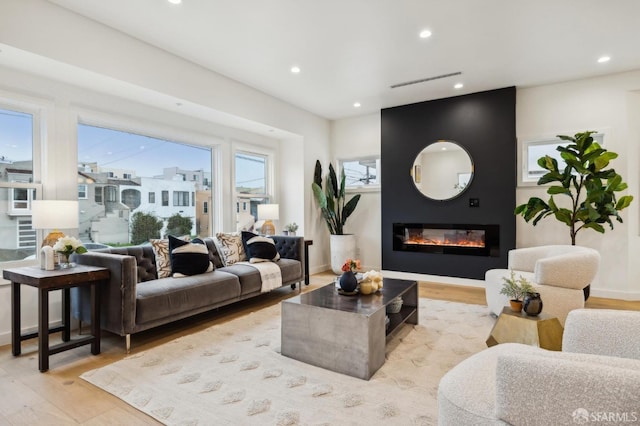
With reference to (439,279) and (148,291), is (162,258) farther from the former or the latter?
(439,279)

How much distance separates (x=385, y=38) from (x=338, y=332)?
2.92 m

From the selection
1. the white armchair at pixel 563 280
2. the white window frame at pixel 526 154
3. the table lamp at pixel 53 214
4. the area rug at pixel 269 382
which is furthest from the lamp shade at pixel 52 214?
the white window frame at pixel 526 154

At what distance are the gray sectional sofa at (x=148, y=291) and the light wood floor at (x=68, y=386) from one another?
21 cm

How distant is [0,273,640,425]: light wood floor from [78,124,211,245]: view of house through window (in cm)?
136

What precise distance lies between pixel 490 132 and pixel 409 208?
1660 mm

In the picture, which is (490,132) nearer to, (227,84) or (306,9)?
(306,9)

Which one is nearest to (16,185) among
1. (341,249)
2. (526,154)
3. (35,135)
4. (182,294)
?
(35,135)

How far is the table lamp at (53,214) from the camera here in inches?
113

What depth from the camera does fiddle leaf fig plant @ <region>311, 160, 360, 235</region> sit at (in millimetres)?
6215

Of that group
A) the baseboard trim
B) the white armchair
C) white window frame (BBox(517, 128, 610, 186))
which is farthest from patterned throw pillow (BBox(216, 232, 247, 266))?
white window frame (BBox(517, 128, 610, 186))

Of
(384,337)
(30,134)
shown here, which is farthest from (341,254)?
(30,134)

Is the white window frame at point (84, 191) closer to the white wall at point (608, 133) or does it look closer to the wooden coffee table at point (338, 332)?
the wooden coffee table at point (338, 332)

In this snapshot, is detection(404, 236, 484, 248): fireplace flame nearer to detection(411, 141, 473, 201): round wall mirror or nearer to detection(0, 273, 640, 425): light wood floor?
detection(411, 141, 473, 201): round wall mirror

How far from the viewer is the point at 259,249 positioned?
453 cm
